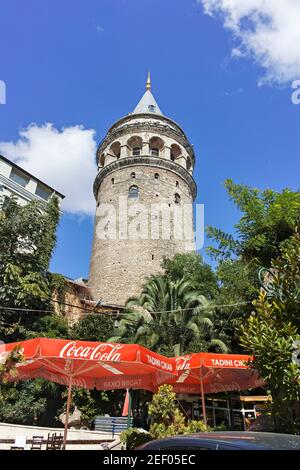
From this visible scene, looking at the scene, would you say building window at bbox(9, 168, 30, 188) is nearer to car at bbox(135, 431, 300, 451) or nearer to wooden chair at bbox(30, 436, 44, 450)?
wooden chair at bbox(30, 436, 44, 450)

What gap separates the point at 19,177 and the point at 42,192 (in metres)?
2.49

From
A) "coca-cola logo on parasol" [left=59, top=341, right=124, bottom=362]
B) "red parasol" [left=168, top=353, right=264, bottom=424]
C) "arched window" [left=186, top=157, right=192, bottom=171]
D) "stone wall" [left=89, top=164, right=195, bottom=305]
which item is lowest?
"red parasol" [left=168, top=353, right=264, bottom=424]

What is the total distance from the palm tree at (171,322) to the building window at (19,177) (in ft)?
53.2

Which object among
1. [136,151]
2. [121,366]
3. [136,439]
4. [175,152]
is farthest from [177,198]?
[136,439]

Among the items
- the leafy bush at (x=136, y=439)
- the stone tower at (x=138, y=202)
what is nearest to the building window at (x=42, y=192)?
the stone tower at (x=138, y=202)

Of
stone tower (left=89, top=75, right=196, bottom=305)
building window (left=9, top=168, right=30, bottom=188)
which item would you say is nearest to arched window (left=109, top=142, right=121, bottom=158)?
stone tower (left=89, top=75, right=196, bottom=305)

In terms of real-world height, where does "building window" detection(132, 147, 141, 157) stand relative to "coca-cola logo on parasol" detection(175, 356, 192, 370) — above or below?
above

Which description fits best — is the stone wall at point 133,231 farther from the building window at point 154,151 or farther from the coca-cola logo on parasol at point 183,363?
the coca-cola logo on parasol at point 183,363

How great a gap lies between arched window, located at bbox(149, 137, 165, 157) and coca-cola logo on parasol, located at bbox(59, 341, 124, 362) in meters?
27.8

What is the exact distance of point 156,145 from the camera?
3566 cm

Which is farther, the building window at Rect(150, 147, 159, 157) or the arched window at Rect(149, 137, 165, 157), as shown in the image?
the building window at Rect(150, 147, 159, 157)

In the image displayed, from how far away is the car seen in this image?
2.29 meters
